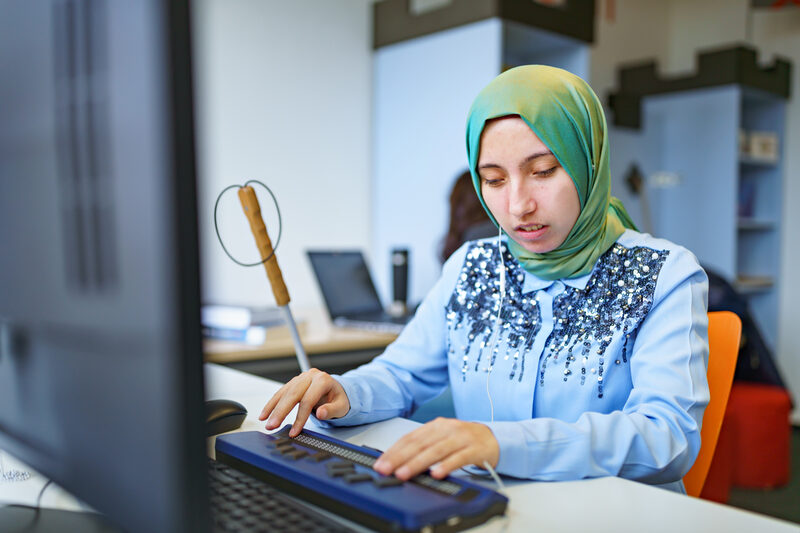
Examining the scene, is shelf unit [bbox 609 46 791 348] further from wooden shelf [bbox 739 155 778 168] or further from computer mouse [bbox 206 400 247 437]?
computer mouse [bbox 206 400 247 437]

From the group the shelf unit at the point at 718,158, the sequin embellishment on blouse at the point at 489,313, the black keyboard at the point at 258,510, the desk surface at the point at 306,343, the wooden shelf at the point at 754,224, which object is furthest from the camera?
the wooden shelf at the point at 754,224

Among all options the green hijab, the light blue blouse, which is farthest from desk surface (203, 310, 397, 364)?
the green hijab

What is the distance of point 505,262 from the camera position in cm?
116

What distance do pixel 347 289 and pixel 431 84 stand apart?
3.51 feet

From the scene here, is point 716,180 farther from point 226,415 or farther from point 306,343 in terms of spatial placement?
point 226,415

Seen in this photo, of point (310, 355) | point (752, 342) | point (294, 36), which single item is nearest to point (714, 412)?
point (310, 355)

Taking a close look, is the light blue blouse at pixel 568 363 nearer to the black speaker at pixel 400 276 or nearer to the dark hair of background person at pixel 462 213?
the dark hair of background person at pixel 462 213

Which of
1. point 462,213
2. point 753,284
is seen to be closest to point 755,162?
point 753,284

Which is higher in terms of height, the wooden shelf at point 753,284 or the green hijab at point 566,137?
the green hijab at point 566,137

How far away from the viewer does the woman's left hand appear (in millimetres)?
626

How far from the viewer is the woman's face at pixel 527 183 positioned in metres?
0.97

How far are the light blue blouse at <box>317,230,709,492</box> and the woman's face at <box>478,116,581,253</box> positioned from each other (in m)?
0.12

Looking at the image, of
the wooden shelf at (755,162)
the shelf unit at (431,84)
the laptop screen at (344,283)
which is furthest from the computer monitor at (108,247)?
the wooden shelf at (755,162)

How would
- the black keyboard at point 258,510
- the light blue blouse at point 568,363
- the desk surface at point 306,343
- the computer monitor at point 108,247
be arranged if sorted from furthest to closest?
1. the desk surface at point 306,343
2. the light blue blouse at point 568,363
3. the black keyboard at point 258,510
4. the computer monitor at point 108,247
